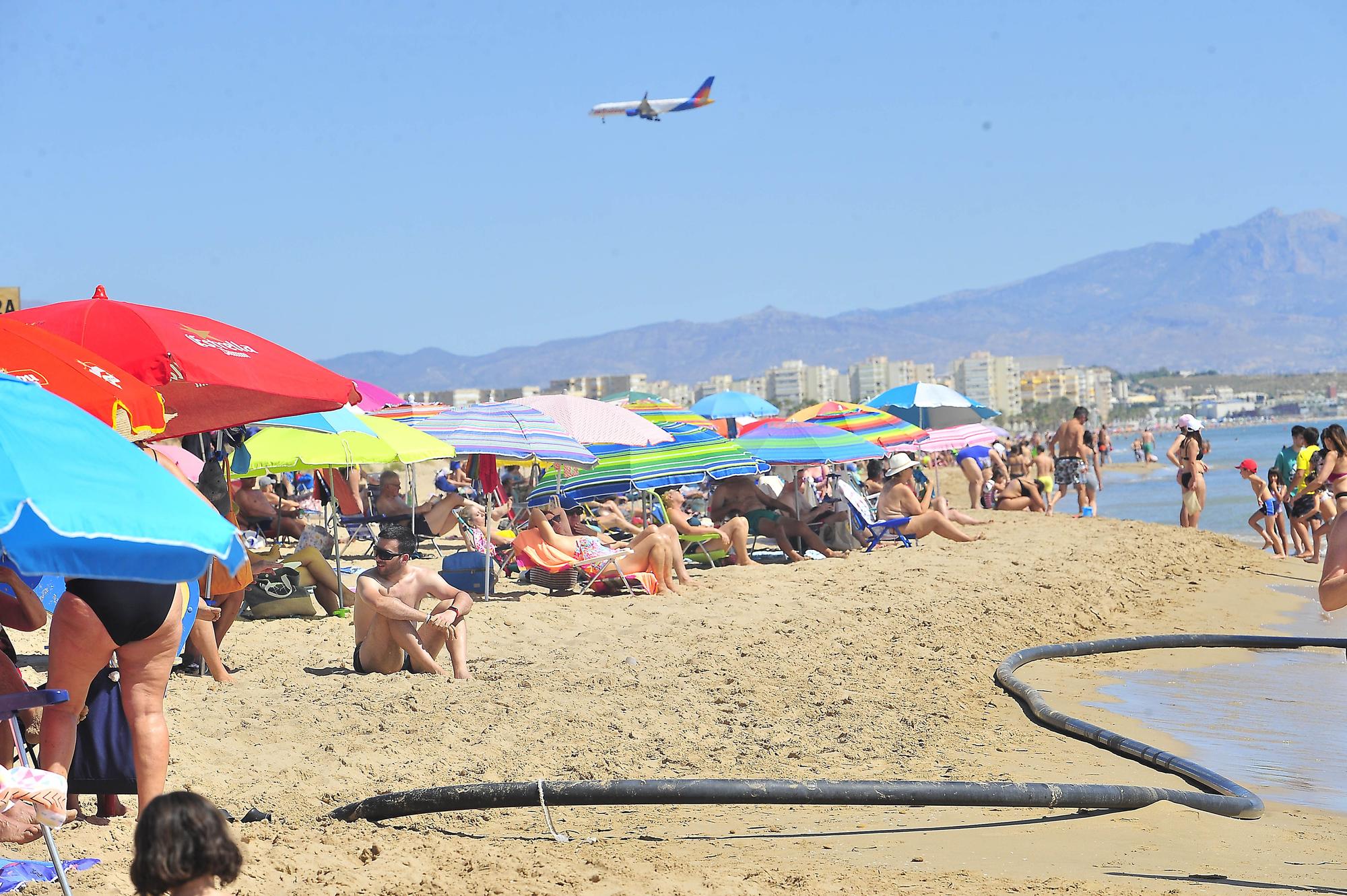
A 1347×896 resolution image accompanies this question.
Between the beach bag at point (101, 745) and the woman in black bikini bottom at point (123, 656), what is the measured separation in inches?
2.0

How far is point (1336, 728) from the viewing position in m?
6.63

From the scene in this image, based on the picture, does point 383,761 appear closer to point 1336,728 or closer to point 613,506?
point 1336,728

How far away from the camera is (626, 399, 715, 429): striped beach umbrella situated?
1402 cm

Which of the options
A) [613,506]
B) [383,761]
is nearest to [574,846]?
[383,761]

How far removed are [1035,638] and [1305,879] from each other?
4827 mm

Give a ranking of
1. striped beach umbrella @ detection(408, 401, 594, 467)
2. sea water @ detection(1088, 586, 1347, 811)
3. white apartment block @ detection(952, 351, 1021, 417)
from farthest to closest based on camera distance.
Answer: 1. white apartment block @ detection(952, 351, 1021, 417)
2. striped beach umbrella @ detection(408, 401, 594, 467)
3. sea water @ detection(1088, 586, 1347, 811)

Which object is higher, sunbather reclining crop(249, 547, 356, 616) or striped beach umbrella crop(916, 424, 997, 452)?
striped beach umbrella crop(916, 424, 997, 452)

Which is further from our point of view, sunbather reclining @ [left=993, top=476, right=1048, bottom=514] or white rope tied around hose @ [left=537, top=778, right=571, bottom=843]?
sunbather reclining @ [left=993, top=476, right=1048, bottom=514]

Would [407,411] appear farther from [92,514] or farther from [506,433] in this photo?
[92,514]

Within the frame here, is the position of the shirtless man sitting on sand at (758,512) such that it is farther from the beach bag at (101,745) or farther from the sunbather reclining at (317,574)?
the beach bag at (101,745)

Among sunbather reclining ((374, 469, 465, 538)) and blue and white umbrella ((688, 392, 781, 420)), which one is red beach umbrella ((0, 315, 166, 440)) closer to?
sunbather reclining ((374, 469, 465, 538))

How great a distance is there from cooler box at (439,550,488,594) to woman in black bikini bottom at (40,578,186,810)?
6475 mm

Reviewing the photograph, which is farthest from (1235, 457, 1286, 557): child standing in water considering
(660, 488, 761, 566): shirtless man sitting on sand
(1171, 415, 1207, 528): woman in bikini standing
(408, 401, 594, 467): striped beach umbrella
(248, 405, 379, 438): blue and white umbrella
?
(248, 405, 379, 438): blue and white umbrella

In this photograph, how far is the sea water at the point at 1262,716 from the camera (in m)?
5.67
